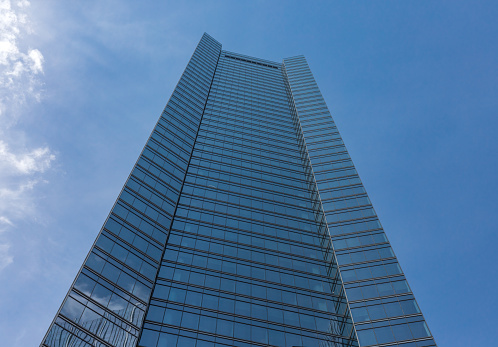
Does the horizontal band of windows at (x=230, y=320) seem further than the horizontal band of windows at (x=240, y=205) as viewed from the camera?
No

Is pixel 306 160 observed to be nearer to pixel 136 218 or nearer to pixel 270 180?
pixel 270 180

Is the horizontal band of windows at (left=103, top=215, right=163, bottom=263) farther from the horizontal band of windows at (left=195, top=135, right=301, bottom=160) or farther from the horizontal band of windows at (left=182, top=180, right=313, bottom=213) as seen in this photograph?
the horizontal band of windows at (left=195, top=135, right=301, bottom=160)

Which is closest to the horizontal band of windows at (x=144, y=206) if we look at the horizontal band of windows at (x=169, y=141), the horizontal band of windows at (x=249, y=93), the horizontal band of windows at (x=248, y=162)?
the horizontal band of windows at (x=169, y=141)

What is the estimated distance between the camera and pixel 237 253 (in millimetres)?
48406

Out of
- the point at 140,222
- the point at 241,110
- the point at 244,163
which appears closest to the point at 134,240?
the point at 140,222

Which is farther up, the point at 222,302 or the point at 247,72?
the point at 247,72

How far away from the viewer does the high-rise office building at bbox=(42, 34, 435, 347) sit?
124 feet

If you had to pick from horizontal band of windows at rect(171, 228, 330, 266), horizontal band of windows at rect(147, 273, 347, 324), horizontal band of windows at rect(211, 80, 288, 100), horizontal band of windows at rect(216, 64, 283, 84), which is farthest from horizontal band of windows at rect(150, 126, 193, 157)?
horizontal band of windows at rect(216, 64, 283, 84)

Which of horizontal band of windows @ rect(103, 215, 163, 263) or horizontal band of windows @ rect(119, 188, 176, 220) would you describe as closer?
horizontal band of windows @ rect(103, 215, 163, 263)

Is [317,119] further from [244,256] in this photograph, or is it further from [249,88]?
[244,256]

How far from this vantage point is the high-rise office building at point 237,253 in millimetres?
37875

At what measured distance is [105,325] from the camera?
1336 inches

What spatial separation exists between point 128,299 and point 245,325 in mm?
11232

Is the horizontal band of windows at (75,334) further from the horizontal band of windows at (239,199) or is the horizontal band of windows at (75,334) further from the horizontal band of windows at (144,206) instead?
the horizontal band of windows at (239,199)
